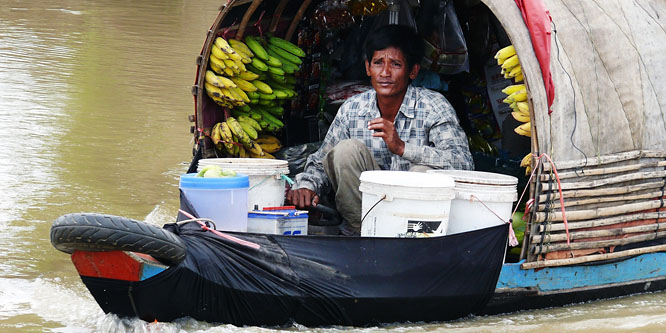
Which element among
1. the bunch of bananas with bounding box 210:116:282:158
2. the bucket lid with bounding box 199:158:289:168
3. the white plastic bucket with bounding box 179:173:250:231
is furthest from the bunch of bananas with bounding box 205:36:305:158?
the white plastic bucket with bounding box 179:173:250:231

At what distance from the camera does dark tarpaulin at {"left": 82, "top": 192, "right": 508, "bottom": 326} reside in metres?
3.48

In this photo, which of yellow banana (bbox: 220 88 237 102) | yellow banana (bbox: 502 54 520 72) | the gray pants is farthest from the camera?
yellow banana (bbox: 220 88 237 102)

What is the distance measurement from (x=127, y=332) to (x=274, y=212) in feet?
2.93

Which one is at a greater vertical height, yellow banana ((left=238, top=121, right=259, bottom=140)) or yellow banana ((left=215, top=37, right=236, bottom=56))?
yellow banana ((left=215, top=37, right=236, bottom=56))

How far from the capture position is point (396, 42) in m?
4.72

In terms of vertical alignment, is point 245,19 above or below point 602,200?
above

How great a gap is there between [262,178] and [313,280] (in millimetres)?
718

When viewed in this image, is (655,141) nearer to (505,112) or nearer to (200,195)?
(505,112)

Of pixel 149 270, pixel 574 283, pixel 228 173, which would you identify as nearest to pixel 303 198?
pixel 228 173

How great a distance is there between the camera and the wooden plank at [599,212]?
4066mm

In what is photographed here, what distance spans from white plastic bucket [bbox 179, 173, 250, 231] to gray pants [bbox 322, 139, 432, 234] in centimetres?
74

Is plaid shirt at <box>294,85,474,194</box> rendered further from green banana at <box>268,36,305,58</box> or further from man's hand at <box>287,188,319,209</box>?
green banana at <box>268,36,305,58</box>

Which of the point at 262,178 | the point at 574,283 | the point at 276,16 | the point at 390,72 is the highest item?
the point at 276,16

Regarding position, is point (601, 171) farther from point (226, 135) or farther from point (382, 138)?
point (226, 135)
